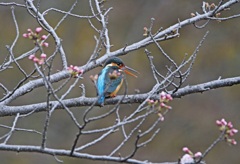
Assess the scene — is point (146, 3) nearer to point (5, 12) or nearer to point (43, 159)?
point (5, 12)

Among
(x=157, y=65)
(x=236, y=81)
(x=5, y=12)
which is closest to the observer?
(x=236, y=81)

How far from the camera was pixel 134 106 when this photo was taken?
7930mm

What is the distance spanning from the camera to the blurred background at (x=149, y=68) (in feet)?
27.1

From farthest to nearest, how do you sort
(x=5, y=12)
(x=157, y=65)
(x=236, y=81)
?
(x=5, y=12) < (x=157, y=65) < (x=236, y=81)

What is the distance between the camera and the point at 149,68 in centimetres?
836

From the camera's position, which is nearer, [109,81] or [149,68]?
[109,81]

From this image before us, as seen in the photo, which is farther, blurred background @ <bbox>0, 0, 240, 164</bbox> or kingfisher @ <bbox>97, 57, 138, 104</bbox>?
blurred background @ <bbox>0, 0, 240, 164</bbox>

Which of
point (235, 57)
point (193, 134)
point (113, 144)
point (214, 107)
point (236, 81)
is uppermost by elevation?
point (235, 57)

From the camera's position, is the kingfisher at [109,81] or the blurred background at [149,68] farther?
the blurred background at [149,68]

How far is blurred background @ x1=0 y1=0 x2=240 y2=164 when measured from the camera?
8.27 metres

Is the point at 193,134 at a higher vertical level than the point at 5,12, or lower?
lower

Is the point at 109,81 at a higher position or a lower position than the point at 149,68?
lower

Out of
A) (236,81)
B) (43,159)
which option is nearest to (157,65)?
(43,159)

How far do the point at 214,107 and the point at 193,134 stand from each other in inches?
34.0
